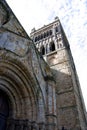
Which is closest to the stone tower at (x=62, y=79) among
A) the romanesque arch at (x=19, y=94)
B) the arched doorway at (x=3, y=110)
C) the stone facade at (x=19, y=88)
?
the stone facade at (x=19, y=88)

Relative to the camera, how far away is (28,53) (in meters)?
7.62

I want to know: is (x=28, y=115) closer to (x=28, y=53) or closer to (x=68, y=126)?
(x=28, y=53)

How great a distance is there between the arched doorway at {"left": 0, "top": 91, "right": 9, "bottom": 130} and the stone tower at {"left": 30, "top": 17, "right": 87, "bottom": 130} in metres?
3.51

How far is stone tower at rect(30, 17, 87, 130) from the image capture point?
10.5m

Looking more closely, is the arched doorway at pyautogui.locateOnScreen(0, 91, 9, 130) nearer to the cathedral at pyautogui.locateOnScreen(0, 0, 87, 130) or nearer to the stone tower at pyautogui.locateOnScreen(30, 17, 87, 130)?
the cathedral at pyautogui.locateOnScreen(0, 0, 87, 130)

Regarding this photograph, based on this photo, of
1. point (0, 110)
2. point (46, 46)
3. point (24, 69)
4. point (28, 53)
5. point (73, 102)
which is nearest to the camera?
point (0, 110)

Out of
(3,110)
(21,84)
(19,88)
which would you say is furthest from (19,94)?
(3,110)

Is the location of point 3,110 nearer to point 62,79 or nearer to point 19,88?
point 19,88

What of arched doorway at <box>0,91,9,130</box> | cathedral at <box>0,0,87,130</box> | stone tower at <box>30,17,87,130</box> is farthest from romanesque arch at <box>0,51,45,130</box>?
stone tower at <box>30,17,87,130</box>

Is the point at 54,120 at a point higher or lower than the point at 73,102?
lower

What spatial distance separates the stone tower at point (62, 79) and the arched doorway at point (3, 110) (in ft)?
11.5

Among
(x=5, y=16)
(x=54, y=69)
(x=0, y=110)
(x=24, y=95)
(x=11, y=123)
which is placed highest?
(x=54, y=69)

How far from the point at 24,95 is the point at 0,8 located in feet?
15.1

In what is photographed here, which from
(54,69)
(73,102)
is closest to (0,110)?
(73,102)
